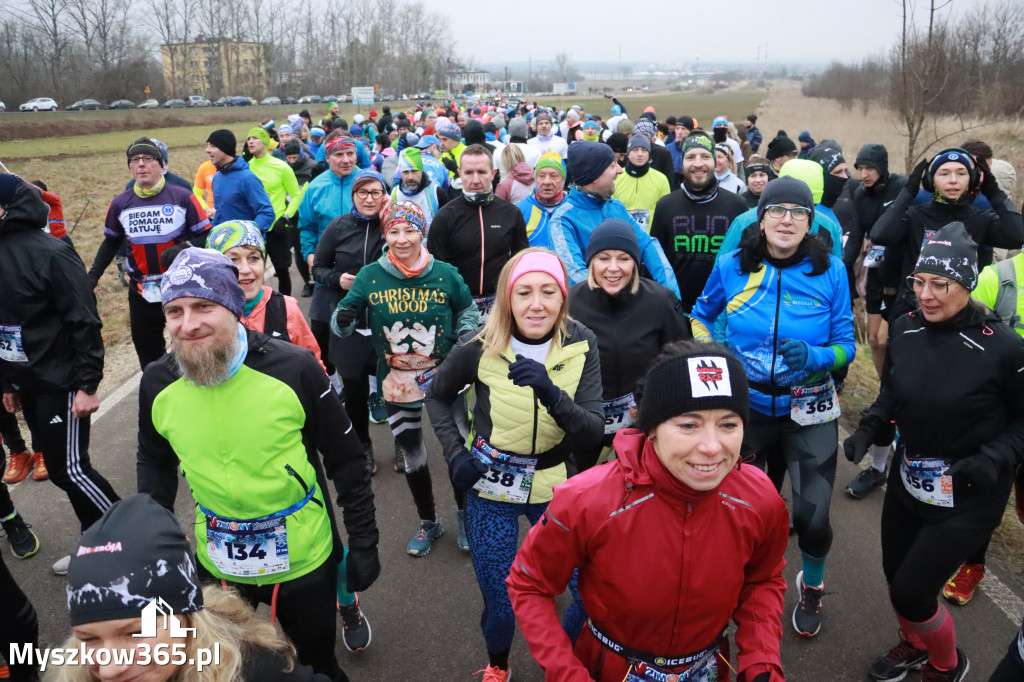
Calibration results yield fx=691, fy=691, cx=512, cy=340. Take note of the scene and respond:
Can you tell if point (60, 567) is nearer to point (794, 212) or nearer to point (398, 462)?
point (398, 462)

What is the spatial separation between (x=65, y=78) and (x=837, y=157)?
6659 cm

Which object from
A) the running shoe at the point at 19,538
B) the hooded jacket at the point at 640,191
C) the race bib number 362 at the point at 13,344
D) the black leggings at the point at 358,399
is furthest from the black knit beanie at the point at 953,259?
the running shoe at the point at 19,538

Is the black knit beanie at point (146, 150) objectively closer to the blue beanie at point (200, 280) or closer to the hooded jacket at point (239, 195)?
the hooded jacket at point (239, 195)

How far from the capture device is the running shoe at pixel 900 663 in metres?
3.41

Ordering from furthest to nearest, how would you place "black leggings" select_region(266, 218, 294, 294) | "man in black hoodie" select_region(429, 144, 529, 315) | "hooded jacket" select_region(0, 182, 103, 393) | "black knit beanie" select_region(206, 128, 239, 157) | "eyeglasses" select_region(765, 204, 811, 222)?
"black leggings" select_region(266, 218, 294, 294)
"black knit beanie" select_region(206, 128, 239, 157)
"man in black hoodie" select_region(429, 144, 529, 315)
"hooded jacket" select_region(0, 182, 103, 393)
"eyeglasses" select_region(765, 204, 811, 222)

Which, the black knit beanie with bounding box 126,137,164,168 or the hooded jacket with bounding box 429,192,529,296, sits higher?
the black knit beanie with bounding box 126,137,164,168

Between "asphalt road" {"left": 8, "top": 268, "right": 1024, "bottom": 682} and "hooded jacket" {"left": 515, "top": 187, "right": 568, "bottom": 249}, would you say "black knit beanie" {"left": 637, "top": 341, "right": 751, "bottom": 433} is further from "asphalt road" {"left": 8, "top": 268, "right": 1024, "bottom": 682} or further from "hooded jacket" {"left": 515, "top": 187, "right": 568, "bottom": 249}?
"hooded jacket" {"left": 515, "top": 187, "right": 568, "bottom": 249}

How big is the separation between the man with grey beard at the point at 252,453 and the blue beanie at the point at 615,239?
1722 mm

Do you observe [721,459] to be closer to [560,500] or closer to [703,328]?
[560,500]

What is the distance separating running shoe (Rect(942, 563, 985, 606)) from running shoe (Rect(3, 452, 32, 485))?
21.8 ft

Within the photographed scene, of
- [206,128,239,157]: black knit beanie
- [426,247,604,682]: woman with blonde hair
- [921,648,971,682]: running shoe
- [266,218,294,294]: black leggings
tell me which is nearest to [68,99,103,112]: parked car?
[266,218,294,294]: black leggings

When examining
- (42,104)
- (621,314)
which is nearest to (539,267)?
(621,314)

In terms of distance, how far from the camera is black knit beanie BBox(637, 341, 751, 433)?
6.48 feet

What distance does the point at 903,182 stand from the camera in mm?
7090
